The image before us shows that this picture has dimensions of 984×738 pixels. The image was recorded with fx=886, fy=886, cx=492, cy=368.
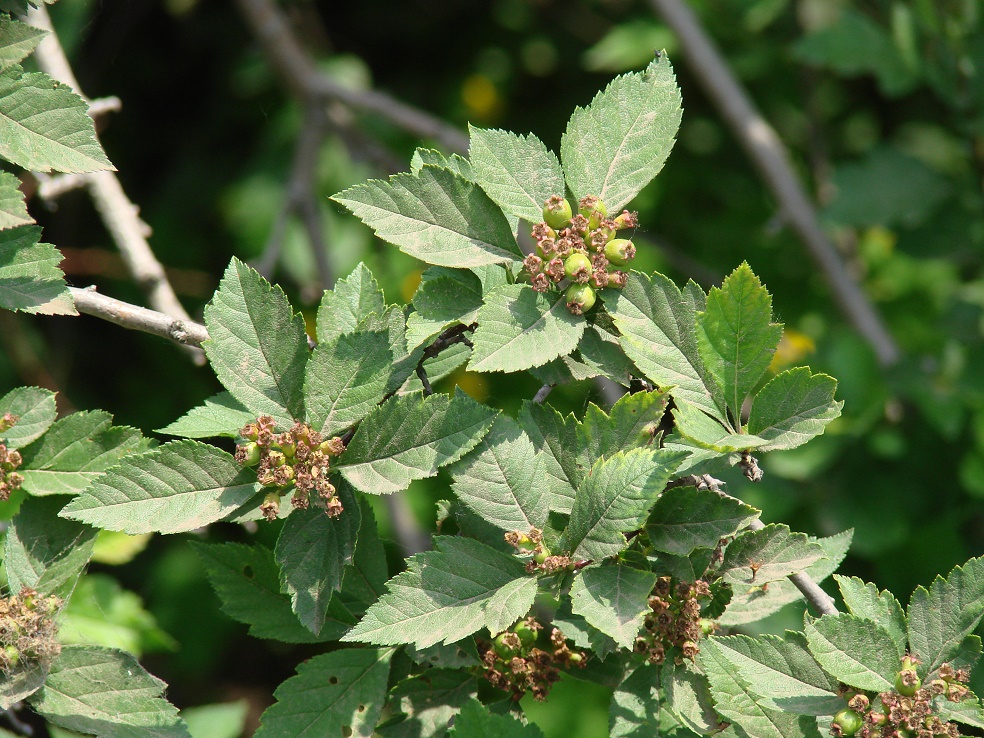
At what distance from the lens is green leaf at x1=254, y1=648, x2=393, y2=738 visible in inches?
54.8

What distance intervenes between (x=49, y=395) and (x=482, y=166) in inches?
32.1

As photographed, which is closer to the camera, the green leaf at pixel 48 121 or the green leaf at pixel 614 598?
the green leaf at pixel 614 598

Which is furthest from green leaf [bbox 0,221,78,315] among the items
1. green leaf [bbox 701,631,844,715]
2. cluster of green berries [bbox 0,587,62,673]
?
green leaf [bbox 701,631,844,715]

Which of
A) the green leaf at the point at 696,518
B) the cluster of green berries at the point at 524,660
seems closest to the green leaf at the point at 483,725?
the cluster of green berries at the point at 524,660

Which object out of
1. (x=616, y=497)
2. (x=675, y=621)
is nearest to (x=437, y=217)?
(x=616, y=497)

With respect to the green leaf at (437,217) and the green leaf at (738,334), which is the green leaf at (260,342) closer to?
the green leaf at (437,217)

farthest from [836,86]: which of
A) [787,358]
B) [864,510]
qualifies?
[864,510]

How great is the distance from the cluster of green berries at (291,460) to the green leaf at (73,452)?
28 centimetres

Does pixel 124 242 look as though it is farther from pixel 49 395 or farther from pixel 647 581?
pixel 647 581

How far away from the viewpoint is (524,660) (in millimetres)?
1430

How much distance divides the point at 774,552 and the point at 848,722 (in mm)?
252

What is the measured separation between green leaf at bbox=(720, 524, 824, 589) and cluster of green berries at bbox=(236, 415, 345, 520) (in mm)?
617

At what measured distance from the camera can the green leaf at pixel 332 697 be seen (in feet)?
4.57

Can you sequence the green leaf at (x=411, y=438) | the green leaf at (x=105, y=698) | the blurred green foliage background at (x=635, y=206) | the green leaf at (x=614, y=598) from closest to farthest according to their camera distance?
the green leaf at (x=614, y=598) < the green leaf at (x=411, y=438) < the green leaf at (x=105, y=698) < the blurred green foliage background at (x=635, y=206)
